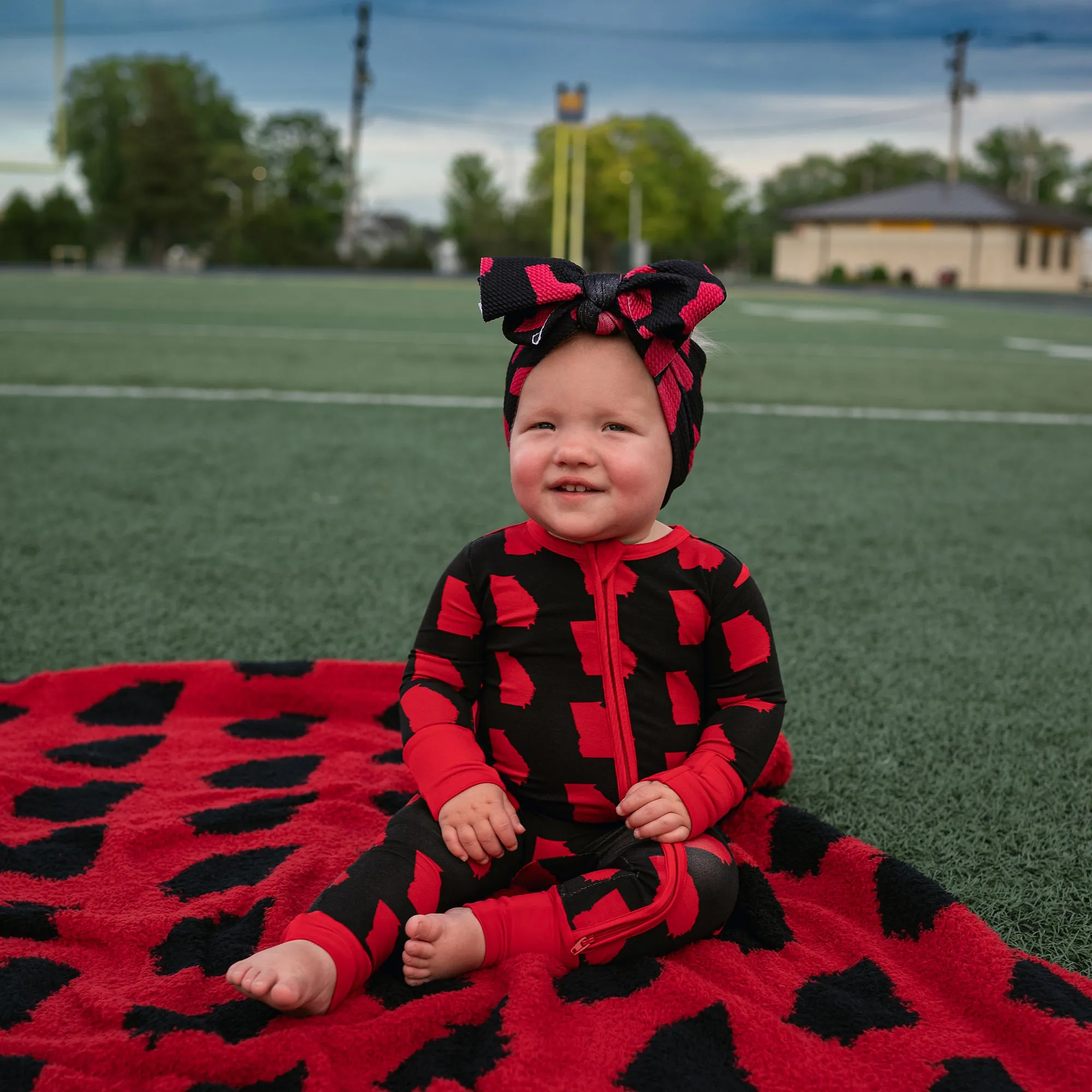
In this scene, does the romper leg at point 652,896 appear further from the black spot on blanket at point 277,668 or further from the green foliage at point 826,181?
the green foliage at point 826,181

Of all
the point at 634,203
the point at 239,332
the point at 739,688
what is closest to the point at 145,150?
the point at 634,203

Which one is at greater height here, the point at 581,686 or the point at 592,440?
the point at 592,440

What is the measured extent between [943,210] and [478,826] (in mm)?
52418

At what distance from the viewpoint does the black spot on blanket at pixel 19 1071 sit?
105 centimetres

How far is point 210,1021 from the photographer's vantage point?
1.16 m

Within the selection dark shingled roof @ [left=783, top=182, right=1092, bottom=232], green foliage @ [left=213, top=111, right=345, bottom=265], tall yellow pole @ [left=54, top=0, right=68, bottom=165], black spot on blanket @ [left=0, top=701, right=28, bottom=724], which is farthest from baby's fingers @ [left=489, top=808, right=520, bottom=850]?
dark shingled roof @ [left=783, top=182, right=1092, bottom=232]

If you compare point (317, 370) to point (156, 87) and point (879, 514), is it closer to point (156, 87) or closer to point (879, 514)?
point (879, 514)

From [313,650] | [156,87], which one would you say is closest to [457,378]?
[313,650]

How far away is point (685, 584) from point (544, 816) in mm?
346

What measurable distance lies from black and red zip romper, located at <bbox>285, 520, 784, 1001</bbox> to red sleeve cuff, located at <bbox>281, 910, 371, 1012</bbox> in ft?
0.40

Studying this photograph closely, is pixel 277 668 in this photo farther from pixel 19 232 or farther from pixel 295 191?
pixel 295 191

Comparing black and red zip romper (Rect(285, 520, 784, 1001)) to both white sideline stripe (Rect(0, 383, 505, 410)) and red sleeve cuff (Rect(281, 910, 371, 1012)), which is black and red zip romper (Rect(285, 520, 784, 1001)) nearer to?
red sleeve cuff (Rect(281, 910, 371, 1012))

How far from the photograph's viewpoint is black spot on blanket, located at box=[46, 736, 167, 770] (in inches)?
71.7

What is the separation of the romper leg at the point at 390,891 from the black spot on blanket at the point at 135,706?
758mm
